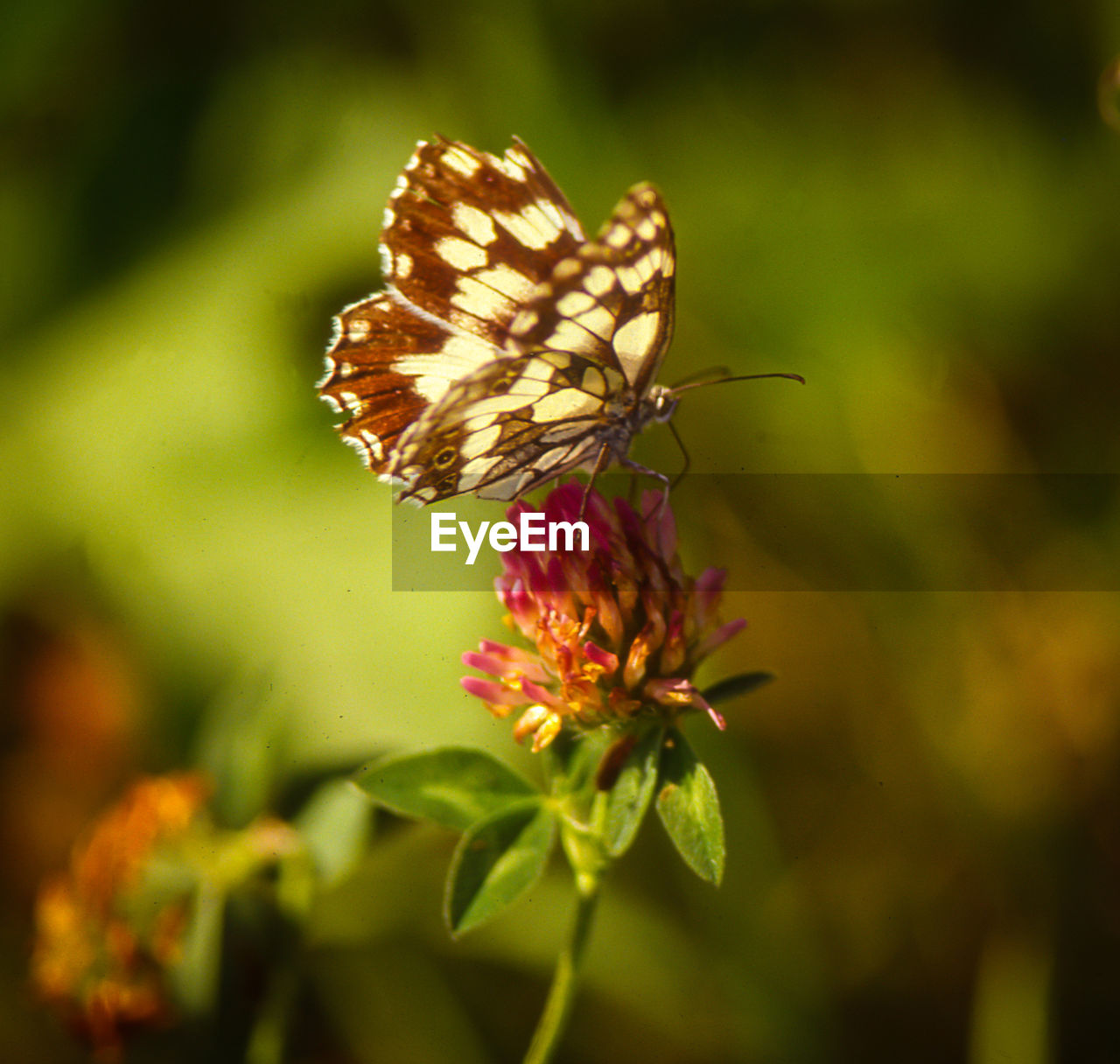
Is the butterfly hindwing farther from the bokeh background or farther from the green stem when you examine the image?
the bokeh background

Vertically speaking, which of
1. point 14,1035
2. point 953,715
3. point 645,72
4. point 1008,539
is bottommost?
point 14,1035

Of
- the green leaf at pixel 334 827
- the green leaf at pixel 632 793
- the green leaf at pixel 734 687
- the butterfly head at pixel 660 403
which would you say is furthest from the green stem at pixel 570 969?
the butterfly head at pixel 660 403

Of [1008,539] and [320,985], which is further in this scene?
[1008,539]

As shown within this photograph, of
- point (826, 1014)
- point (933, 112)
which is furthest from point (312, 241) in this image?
point (826, 1014)

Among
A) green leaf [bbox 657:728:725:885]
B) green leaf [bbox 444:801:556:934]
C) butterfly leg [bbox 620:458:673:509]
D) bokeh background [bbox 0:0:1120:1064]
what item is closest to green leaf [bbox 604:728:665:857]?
green leaf [bbox 657:728:725:885]

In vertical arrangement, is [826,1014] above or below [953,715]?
below

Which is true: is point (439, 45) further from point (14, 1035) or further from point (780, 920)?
point (14, 1035)

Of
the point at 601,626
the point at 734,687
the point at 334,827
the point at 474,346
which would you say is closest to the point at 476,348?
the point at 474,346
